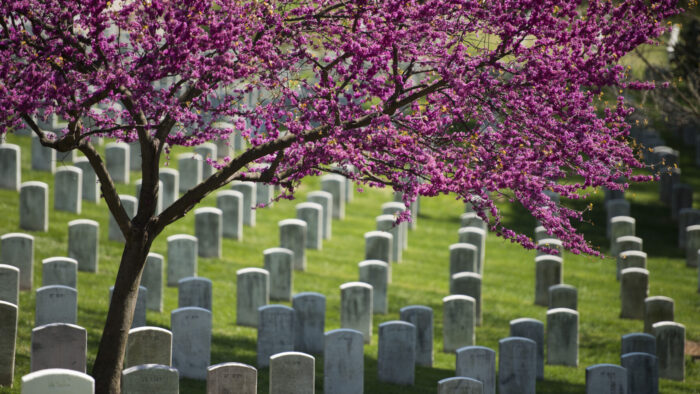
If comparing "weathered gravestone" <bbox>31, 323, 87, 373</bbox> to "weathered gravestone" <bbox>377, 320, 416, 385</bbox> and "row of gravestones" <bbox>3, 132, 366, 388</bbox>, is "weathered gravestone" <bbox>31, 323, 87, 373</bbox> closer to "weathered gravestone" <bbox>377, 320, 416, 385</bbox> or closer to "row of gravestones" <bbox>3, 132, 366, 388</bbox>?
"row of gravestones" <bbox>3, 132, 366, 388</bbox>

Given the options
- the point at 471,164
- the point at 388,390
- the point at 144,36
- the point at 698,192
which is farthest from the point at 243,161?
the point at 698,192

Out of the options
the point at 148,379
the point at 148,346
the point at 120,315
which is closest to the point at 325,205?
the point at 148,346

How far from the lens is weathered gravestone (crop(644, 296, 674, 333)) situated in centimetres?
1337

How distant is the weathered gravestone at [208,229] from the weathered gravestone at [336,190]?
404 centimetres

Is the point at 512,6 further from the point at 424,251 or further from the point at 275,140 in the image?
the point at 424,251

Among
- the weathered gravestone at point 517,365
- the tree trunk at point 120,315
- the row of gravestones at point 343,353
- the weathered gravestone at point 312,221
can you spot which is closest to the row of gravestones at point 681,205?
the weathered gravestone at point 312,221

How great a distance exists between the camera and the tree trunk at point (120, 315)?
9109 millimetres

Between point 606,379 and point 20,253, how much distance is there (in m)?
7.22

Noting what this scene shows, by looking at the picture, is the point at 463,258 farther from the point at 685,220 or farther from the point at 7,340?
the point at 7,340

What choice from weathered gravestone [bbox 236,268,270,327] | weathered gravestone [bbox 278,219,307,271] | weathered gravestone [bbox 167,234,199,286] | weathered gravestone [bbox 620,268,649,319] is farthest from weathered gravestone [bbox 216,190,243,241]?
weathered gravestone [bbox 620,268,649,319]

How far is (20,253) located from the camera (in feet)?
41.8

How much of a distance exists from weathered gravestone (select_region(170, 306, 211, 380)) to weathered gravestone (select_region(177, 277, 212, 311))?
64.4 inches

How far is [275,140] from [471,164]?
171 centimetres

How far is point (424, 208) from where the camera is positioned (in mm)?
21828
